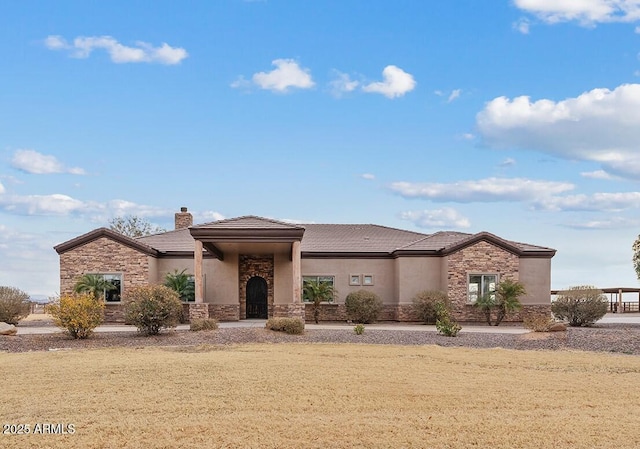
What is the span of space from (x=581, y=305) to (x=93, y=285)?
19.4 metres

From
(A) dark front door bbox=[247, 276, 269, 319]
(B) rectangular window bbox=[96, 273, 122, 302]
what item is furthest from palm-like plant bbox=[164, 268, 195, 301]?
(A) dark front door bbox=[247, 276, 269, 319]

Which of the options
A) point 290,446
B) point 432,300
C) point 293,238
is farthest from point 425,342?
point 290,446

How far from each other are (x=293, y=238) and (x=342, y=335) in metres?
5.04

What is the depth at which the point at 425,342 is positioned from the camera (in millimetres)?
19250

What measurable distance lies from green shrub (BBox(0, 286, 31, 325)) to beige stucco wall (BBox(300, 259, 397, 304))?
451 inches

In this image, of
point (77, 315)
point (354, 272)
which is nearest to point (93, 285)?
point (77, 315)

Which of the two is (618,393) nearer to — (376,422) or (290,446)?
(376,422)

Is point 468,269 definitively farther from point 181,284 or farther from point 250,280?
point 181,284

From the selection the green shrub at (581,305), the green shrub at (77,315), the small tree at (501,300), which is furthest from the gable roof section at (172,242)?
the green shrub at (581,305)

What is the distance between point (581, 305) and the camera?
2759 cm

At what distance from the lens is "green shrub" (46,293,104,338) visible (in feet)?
66.2

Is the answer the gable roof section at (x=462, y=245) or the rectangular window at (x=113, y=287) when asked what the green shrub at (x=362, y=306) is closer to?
the gable roof section at (x=462, y=245)

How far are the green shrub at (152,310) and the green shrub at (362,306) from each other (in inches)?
380

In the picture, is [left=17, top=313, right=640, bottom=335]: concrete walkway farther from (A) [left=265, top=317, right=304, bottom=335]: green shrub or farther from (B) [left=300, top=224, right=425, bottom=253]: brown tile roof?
(B) [left=300, top=224, right=425, bottom=253]: brown tile roof
